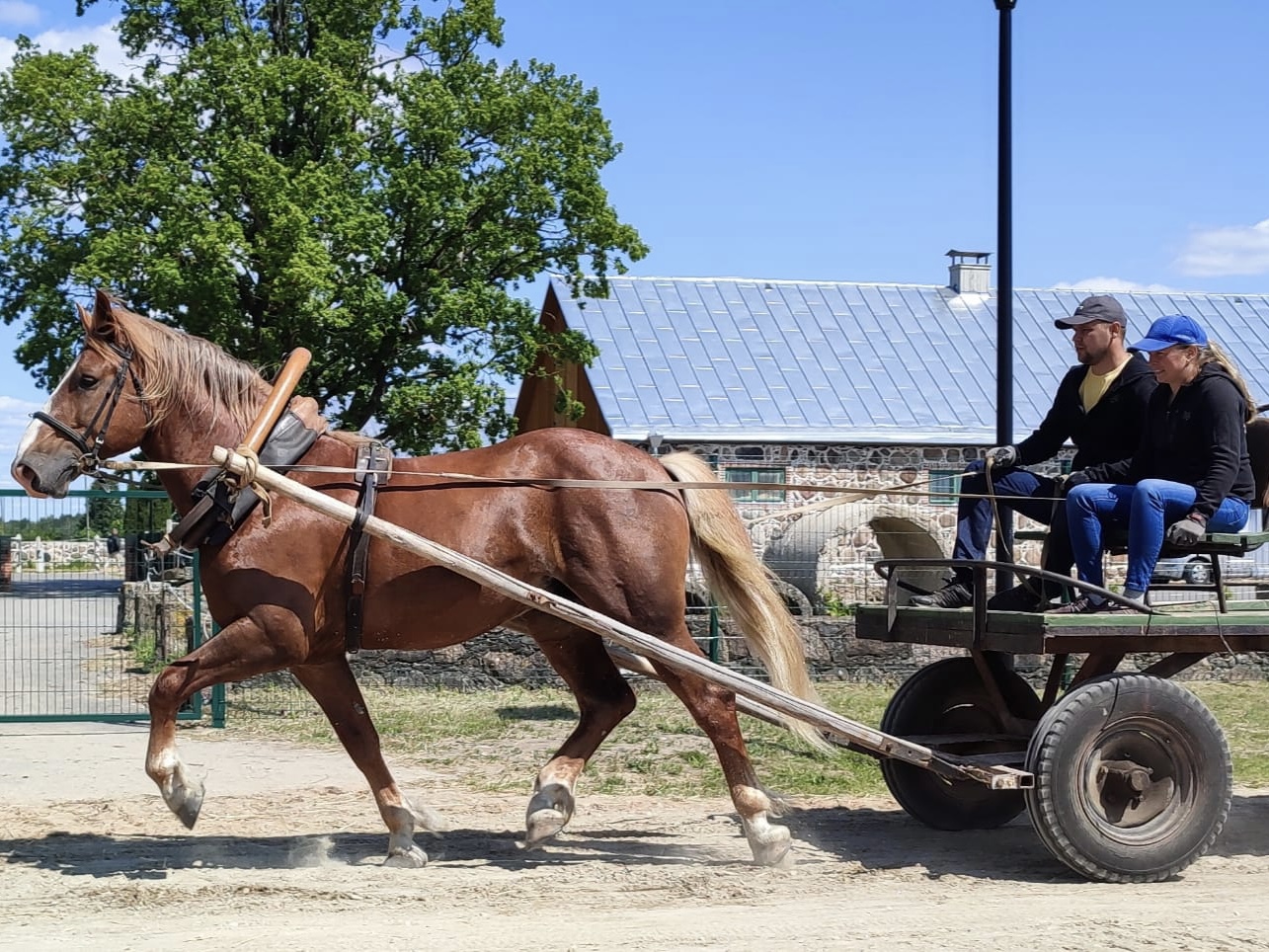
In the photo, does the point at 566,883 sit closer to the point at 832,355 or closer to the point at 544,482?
the point at 544,482

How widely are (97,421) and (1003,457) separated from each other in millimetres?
3881

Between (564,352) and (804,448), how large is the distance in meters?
4.47

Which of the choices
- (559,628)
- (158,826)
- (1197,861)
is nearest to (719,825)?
(559,628)

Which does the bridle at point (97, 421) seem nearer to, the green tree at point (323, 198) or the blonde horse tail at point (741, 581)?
the blonde horse tail at point (741, 581)

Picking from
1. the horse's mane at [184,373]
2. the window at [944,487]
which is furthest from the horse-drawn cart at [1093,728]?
the window at [944,487]

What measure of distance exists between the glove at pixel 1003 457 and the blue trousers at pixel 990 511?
0.07 m

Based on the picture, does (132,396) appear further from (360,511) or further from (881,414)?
(881,414)

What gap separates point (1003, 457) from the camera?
20.3 ft

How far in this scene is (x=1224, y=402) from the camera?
5566 millimetres

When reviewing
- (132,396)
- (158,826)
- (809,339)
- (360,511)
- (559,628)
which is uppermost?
(809,339)

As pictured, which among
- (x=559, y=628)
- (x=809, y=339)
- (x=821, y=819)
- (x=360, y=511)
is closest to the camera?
(x=360, y=511)

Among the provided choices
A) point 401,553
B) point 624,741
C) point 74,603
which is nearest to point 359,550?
point 401,553

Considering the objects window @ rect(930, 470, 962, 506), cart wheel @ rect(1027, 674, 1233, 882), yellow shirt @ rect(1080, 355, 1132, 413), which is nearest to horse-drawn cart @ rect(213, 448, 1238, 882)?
cart wheel @ rect(1027, 674, 1233, 882)

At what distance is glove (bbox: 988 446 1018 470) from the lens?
6154mm
